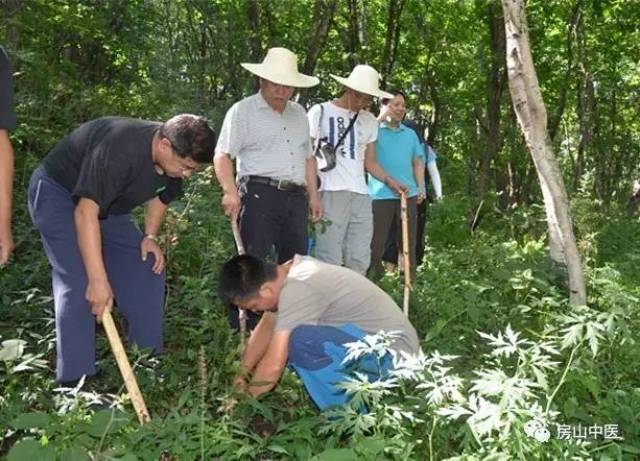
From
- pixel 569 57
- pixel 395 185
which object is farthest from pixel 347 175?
pixel 569 57

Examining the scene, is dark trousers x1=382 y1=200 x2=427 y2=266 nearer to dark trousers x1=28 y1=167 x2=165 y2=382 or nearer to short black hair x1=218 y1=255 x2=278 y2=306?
short black hair x1=218 y1=255 x2=278 y2=306

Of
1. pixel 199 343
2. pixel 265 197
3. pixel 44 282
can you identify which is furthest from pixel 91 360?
pixel 44 282

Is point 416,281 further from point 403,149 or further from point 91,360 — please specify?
point 91,360

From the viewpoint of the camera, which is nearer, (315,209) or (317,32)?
(315,209)

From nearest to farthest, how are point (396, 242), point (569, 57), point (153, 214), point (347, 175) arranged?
point (153, 214), point (347, 175), point (396, 242), point (569, 57)

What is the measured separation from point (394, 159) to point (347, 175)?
3.49ft

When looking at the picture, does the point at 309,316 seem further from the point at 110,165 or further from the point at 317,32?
the point at 317,32

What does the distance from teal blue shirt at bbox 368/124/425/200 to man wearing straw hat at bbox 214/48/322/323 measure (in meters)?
1.52

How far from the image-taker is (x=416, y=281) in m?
6.41

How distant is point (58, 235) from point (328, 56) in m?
14.2

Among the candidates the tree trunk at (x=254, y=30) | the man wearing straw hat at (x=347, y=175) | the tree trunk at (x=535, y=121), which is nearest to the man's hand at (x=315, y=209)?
the man wearing straw hat at (x=347, y=175)

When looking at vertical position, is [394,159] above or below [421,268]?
above

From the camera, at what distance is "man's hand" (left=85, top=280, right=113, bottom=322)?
3373 millimetres

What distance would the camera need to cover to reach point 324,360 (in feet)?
11.2
